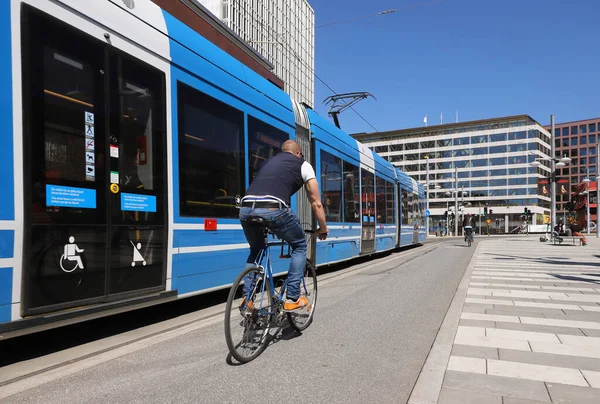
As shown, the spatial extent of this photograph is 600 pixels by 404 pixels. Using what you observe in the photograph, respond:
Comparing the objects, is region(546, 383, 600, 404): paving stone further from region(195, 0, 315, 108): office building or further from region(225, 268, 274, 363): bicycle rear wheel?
region(195, 0, 315, 108): office building

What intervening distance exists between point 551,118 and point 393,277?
19969 millimetres

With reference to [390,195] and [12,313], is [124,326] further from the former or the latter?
[390,195]

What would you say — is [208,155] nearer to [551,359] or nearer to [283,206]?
[283,206]

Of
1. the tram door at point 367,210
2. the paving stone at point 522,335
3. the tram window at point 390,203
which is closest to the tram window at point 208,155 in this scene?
the paving stone at point 522,335

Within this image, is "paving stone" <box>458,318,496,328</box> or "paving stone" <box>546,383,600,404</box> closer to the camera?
"paving stone" <box>546,383,600,404</box>

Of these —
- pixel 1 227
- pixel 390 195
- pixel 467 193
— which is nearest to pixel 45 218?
pixel 1 227

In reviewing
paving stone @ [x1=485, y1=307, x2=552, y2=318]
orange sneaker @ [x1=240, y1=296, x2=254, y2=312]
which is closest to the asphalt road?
orange sneaker @ [x1=240, y1=296, x2=254, y2=312]

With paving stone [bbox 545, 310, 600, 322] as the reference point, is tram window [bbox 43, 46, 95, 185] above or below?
above

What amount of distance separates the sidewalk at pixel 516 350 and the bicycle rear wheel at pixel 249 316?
1295mm

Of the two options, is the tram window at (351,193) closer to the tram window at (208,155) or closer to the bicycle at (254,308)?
the tram window at (208,155)

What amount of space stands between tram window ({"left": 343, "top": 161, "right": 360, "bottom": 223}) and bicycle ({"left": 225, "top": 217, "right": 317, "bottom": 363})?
6463mm

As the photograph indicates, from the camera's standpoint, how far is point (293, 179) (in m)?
3.84

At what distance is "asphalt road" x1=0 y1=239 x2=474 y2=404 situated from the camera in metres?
2.87

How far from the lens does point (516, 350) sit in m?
3.90
